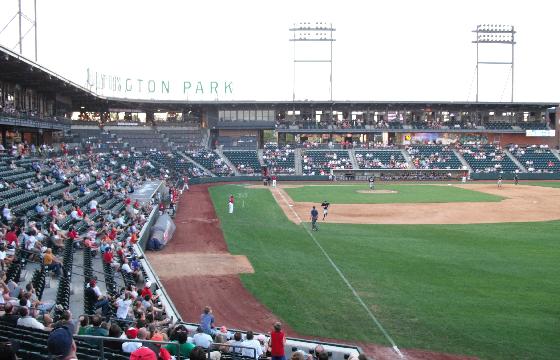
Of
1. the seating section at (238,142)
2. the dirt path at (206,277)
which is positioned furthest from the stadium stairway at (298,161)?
the dirt path at (206,277)

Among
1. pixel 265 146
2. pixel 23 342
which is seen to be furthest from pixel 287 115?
pixel 23 342

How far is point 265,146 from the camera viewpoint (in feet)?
252

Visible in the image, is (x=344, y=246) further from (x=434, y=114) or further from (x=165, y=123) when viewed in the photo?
(x=434, y=114)

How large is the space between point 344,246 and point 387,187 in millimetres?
33621

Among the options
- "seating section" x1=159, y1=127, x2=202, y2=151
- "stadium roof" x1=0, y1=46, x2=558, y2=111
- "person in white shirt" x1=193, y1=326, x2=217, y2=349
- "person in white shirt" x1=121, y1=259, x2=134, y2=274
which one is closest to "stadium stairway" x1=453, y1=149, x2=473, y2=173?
"stadium roof" x1=0, y1=46, x2=558, y2=111

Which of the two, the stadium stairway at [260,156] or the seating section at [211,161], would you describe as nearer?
the seating section at [211,161]

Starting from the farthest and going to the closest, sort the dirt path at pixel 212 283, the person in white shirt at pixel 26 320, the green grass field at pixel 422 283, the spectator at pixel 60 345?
the dirt path at pixel 212 283
the green grass field at pixel 422 283
the person in white shirt at pixel 26 320
the spectator at pixel 60 345

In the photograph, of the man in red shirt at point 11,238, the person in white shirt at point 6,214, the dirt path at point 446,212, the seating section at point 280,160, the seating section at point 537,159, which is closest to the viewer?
the man in red shirt at point 11,238

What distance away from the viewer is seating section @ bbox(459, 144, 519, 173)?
226ft

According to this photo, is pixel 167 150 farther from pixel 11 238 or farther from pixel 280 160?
pixel 11 238

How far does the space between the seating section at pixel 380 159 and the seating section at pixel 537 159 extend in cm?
1605

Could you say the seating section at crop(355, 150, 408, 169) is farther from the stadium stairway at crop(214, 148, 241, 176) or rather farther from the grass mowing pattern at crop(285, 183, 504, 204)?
the stadium stairway at crop(214, 148, 241, 176)

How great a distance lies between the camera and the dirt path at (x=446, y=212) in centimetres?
3373

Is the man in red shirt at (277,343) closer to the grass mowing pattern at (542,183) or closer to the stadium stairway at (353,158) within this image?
the grass mowing pattern at (542,183)
